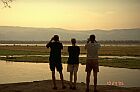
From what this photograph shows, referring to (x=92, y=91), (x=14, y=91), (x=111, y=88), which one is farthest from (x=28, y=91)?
(x=111, y=88)

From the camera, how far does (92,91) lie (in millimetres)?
13500

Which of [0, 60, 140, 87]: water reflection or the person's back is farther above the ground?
the person's back

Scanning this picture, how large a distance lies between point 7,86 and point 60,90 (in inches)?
120

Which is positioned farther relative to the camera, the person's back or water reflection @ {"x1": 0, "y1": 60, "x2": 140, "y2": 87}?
water reflection @ {"x1": 0, "y1": 60, "x2": 140, "y2": 87}

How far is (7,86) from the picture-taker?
15.3 metres

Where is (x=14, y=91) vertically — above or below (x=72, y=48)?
below

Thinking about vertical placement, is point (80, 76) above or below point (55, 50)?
below

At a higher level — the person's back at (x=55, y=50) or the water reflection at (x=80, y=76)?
the person's back at (x=55, y=50)

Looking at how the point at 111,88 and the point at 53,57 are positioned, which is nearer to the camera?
the point at 53,57

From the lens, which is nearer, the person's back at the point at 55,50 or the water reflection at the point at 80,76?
the person's back at the point at 55,50

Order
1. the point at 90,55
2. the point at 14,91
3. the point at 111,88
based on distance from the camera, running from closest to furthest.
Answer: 1. the point at 90,55
2. the point at 14,91
3. the point at 111,88

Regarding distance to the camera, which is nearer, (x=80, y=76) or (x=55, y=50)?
(x=55, y=50)

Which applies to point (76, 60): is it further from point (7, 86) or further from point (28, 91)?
point (7, 86)

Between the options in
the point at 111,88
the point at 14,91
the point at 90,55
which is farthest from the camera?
the point at 111,88
